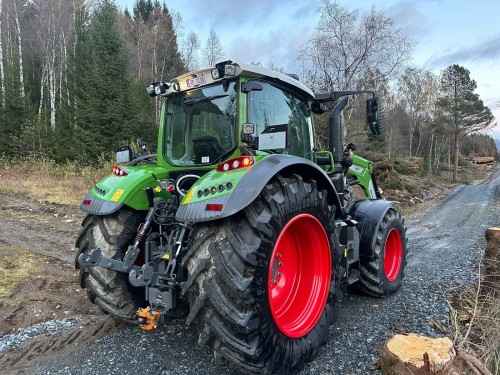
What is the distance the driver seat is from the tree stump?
194 centimetres

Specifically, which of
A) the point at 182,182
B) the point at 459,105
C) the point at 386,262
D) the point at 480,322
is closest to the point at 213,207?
the point at 182,182

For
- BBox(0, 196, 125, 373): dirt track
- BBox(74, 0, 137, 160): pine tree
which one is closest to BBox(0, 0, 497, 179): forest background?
BBox(74, 0, 137, 160): pine tree

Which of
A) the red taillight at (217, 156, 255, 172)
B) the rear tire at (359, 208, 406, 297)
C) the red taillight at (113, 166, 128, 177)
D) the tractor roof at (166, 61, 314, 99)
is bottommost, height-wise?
the rear tire at (359, 208, 406, 297)

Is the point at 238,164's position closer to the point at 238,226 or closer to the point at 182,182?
the point at 238,226

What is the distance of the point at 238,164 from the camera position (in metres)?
2.59

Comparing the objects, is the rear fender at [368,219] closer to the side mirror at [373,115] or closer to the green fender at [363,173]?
the green fender at [363,173]

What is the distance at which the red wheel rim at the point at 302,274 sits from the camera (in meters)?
2.95

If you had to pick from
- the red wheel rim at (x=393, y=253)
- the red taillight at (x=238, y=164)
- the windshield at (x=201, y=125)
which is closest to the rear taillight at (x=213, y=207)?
the red taillight at (x=238, y=164)

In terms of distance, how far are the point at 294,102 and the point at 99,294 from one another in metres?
2.55

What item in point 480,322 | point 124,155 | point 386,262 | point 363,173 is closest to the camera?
point 480,322

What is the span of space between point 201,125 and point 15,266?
3746mm

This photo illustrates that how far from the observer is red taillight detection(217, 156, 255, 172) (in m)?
2.55

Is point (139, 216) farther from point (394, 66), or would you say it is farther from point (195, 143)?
point (394, 66)

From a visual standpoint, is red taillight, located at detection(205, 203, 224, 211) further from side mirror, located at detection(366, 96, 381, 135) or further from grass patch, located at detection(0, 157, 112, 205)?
grass patch, located at detection(0, 157, 112, 205)
